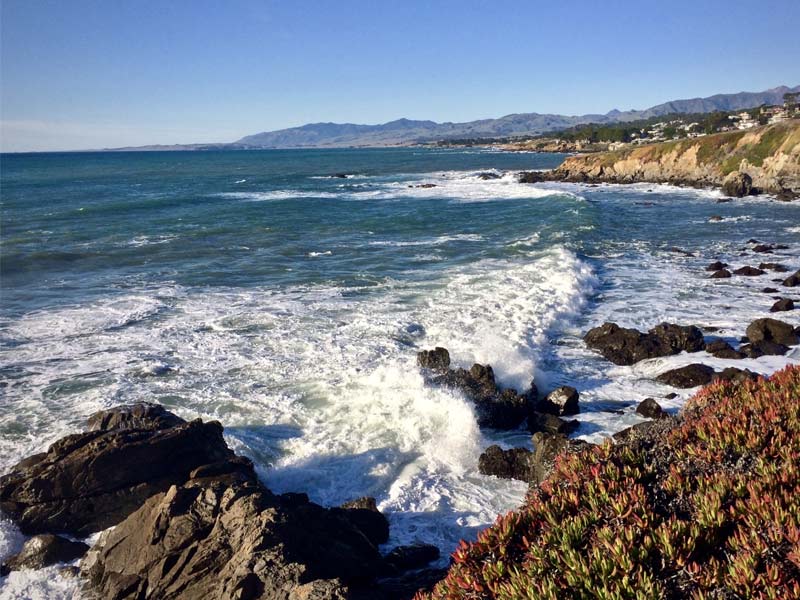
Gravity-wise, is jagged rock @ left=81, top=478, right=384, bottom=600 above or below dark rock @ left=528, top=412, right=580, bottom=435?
above

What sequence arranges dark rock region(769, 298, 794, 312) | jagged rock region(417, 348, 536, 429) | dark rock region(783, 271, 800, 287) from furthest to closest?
dark rock region(783, 271, 800, 287) < dark rock region(769, 298, 794, 312) < jagged rock region(417, 348, 536, 429)

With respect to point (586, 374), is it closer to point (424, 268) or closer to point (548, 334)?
point (548, 334)

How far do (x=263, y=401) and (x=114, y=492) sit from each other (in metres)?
4.68

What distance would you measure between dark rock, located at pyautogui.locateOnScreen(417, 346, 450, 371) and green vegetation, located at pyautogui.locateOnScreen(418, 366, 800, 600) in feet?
26.4

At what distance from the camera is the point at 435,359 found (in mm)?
15070

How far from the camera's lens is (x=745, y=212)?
143 ft

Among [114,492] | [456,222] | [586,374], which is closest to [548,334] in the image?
[586,374]

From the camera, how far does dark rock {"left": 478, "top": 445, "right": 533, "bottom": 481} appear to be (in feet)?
35.6

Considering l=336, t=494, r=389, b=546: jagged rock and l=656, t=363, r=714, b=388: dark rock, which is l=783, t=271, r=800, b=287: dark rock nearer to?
l=656, t=363, r=714, b=388: dark rock

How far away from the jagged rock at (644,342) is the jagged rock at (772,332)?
1401 mm

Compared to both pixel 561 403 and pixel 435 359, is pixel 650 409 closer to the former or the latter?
pixel 561 403

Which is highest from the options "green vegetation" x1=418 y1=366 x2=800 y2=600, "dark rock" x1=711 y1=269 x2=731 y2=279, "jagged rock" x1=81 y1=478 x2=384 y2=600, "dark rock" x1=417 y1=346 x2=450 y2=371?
"green vegetation" x1=418 y1=366 x2=800 y2=600

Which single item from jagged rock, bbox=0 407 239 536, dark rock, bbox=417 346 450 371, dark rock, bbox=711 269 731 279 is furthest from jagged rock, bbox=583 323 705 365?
jagged rock, bbox=0 407 239 536

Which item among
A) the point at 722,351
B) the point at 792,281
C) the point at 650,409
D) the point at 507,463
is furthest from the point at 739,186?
the point at 507,463
